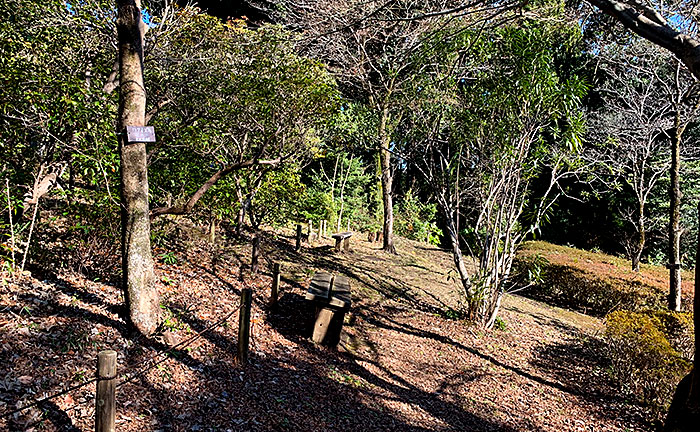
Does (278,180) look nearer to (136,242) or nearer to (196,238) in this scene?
(196,238)

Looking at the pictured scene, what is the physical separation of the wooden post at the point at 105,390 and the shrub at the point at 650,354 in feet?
19.5

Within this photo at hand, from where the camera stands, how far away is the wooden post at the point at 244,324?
4.22m

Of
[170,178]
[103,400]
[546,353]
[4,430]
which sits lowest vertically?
[546,353]

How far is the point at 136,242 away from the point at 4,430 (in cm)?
178

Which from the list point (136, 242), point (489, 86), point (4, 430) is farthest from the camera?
point (489, 86)

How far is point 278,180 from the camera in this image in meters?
9.09

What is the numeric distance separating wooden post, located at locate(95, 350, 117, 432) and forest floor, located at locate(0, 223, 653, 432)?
448 mm

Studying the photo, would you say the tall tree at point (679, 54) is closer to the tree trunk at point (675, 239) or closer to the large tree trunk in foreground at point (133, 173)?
the large tree trunk in foreground at point (133, 173)

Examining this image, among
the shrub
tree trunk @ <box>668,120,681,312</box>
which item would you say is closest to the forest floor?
the shrub

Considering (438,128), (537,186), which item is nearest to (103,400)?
(438,128)

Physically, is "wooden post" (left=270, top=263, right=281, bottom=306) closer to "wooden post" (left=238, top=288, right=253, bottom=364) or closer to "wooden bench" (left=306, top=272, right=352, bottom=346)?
"wooden bench" (left=306, top=272, right=352, bottom=346)

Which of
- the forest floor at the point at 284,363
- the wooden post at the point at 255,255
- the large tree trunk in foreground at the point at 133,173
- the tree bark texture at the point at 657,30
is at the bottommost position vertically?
the forest floor at the point at 284,363

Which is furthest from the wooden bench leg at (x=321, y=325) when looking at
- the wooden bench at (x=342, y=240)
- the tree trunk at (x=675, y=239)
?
the tree trunk at (x=675, y=239)

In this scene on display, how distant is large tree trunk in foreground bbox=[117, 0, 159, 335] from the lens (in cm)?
393
